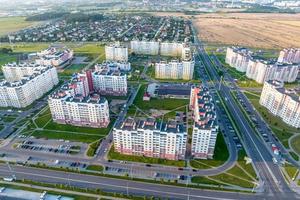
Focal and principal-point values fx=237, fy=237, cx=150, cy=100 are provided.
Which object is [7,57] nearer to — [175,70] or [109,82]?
[109,82]

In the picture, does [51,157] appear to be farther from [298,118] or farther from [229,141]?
[298,118]

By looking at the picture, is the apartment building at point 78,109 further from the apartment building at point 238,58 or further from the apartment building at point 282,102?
the apartment building at point 238,58

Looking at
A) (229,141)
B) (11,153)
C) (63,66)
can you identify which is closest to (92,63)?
(63,66)

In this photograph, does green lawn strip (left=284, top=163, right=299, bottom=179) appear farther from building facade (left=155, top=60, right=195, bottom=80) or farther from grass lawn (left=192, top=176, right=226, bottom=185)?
building facade (left=155, top=60, right=195, bottom=80)

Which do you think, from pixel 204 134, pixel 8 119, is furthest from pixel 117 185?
pixel 8 119


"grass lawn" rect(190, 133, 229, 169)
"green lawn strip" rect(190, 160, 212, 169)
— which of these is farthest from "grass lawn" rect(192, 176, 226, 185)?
"grass lawn" rect(190, 133, 229, 169)

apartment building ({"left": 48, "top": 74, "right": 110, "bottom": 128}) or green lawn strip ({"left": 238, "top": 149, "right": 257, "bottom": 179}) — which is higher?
apartment building ({"left": 48, "top": 74, "right": 110, "bottom": 128})
